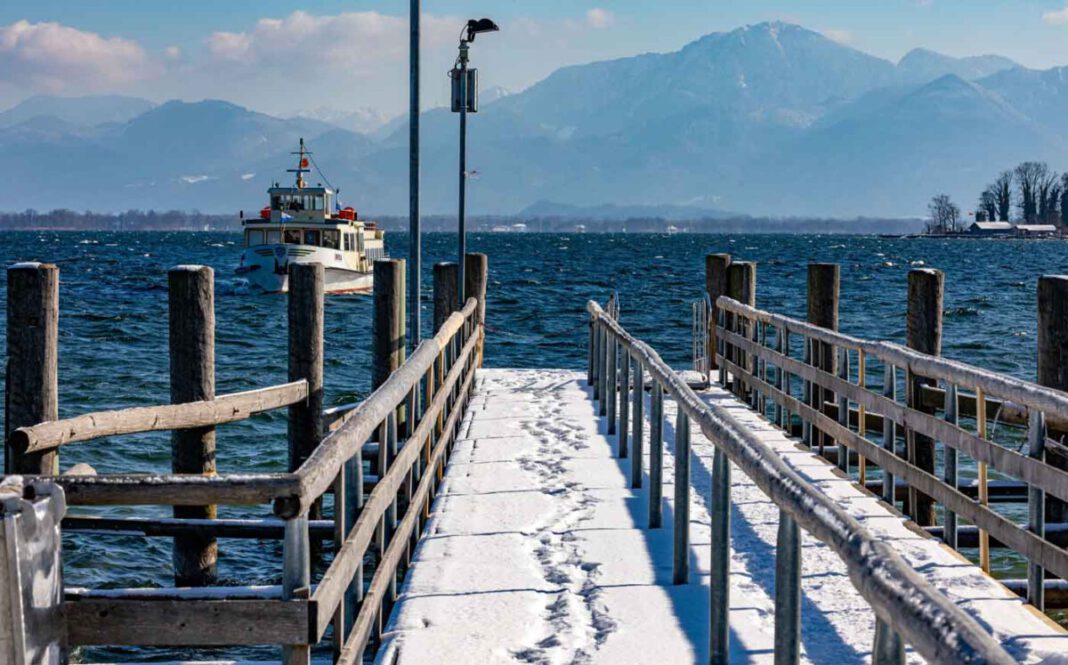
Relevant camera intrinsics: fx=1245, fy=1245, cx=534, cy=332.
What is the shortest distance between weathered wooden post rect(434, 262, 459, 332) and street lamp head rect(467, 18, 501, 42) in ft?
9.45

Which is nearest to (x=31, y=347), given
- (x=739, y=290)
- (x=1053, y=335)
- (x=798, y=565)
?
(x=798, y=565)

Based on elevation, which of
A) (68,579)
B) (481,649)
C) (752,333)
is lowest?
(68,579)

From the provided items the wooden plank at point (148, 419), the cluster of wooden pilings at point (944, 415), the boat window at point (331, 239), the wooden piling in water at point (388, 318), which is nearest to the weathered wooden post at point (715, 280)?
the cluster of wooden pilings at point (944, 415)

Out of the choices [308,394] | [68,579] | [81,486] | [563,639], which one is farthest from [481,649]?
[68,579]

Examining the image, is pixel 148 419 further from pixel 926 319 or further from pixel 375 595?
pixel 926 319

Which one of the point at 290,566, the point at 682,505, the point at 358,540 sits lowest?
the point at 682,505

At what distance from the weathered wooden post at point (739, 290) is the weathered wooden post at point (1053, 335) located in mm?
5880

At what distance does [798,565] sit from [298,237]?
53.5 meters

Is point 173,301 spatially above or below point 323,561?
above

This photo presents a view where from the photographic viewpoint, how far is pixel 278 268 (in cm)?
5544

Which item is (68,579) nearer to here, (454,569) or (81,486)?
(454,569)

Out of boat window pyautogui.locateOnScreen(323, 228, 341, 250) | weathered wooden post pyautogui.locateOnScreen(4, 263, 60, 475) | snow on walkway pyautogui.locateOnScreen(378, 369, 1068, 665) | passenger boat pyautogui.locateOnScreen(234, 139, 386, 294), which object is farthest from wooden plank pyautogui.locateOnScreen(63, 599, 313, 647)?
boat window pyautogui.locateOnScreen(323, 228, 341, 250)

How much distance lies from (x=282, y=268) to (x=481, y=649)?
51807 mm

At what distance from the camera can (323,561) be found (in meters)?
11.2
